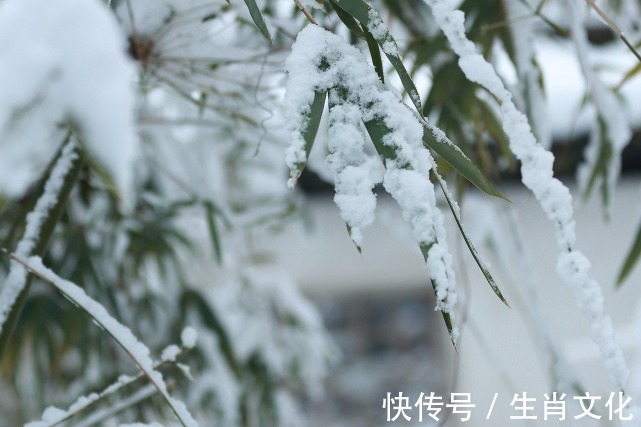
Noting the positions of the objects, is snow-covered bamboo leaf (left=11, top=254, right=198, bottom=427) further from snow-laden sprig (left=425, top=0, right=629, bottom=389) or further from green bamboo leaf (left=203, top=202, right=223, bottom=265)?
green bamboo leaf (left=203, top=202, right=223, bottom=265)

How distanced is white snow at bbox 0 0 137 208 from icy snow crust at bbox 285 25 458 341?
7 centimetres

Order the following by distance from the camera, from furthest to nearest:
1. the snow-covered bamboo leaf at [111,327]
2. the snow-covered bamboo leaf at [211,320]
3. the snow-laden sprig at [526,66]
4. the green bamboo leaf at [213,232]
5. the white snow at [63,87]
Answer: the snow-covered bamboo leaf at [211,320] → the green bamboo leaf at [213,232] → the snow-laden sprig at [526,66] → the snow-covered bamboo leaf at [111,327] → the white snow at [63,87]

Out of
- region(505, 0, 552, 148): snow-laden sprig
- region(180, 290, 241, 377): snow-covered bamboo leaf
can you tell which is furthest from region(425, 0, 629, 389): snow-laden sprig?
region(180, 290, 241, 377): snow-covered bamboo leaf

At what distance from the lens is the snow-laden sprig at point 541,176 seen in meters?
0.39

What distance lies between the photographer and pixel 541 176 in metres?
0.39

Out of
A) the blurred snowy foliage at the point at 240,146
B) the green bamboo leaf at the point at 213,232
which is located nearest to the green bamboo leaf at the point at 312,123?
the blurred snowy foliage at the point at 240,146

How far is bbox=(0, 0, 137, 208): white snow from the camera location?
1.04ft

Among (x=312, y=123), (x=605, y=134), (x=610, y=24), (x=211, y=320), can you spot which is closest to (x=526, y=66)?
(x=605, y=134)

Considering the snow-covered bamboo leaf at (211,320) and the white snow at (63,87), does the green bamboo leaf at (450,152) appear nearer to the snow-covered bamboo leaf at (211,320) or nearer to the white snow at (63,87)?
the white snow at (63,87)

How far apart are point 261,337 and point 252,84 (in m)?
0.72

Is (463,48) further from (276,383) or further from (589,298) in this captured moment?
(276,383)

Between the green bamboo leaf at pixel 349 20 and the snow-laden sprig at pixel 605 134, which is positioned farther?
the snow-laden sprig at pixel 605 134

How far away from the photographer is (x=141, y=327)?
1103 mm

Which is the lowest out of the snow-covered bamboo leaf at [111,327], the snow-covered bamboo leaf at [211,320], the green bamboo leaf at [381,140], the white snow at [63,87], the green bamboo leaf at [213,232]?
the snow-covered bamboo leaf at [211,320]
